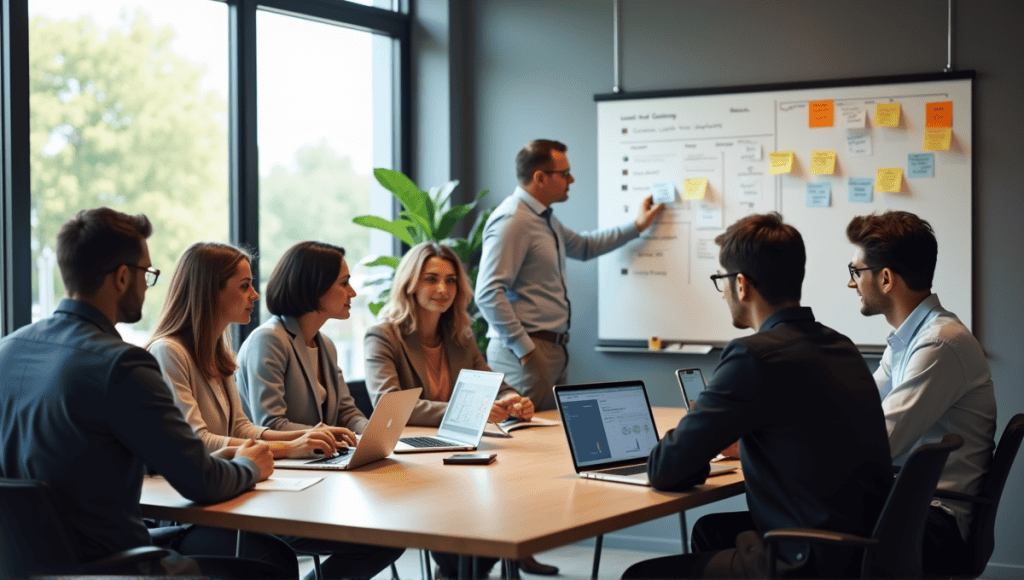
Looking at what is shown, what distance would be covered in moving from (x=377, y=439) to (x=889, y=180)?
281 centimetres

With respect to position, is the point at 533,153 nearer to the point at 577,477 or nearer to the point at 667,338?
the point at 667,338

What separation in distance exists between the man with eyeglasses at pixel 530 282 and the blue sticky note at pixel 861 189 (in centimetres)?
125

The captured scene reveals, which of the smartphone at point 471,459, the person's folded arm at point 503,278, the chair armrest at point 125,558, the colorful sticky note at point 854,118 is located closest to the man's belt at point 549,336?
the person's folded arm at point 503,278

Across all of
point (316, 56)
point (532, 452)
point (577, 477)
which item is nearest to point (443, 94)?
point (316, 56)

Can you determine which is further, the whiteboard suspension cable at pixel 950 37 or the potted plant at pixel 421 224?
the potted plant at pixel 421 224

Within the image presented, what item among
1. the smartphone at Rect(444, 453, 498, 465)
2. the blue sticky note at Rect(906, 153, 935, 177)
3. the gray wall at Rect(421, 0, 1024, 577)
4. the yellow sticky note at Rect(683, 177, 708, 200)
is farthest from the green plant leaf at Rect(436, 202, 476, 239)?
the smartphone at Rect(444, 453, 498, 465)

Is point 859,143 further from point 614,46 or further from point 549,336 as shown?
point 549,336

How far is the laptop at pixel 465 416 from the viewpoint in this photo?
291cm

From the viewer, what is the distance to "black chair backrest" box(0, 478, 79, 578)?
1866mm

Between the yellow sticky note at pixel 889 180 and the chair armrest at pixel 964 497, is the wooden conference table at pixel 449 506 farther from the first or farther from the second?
the yellow sticky note at pixel 889 180

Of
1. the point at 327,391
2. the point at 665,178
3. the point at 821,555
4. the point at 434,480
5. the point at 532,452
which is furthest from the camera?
the point at 665,178

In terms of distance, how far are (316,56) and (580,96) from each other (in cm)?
130

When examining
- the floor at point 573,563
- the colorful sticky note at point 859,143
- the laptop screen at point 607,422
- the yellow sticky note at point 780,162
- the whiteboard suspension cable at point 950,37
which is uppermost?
the whiteboard suspension cable at point 950,37

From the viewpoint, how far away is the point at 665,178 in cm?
483
